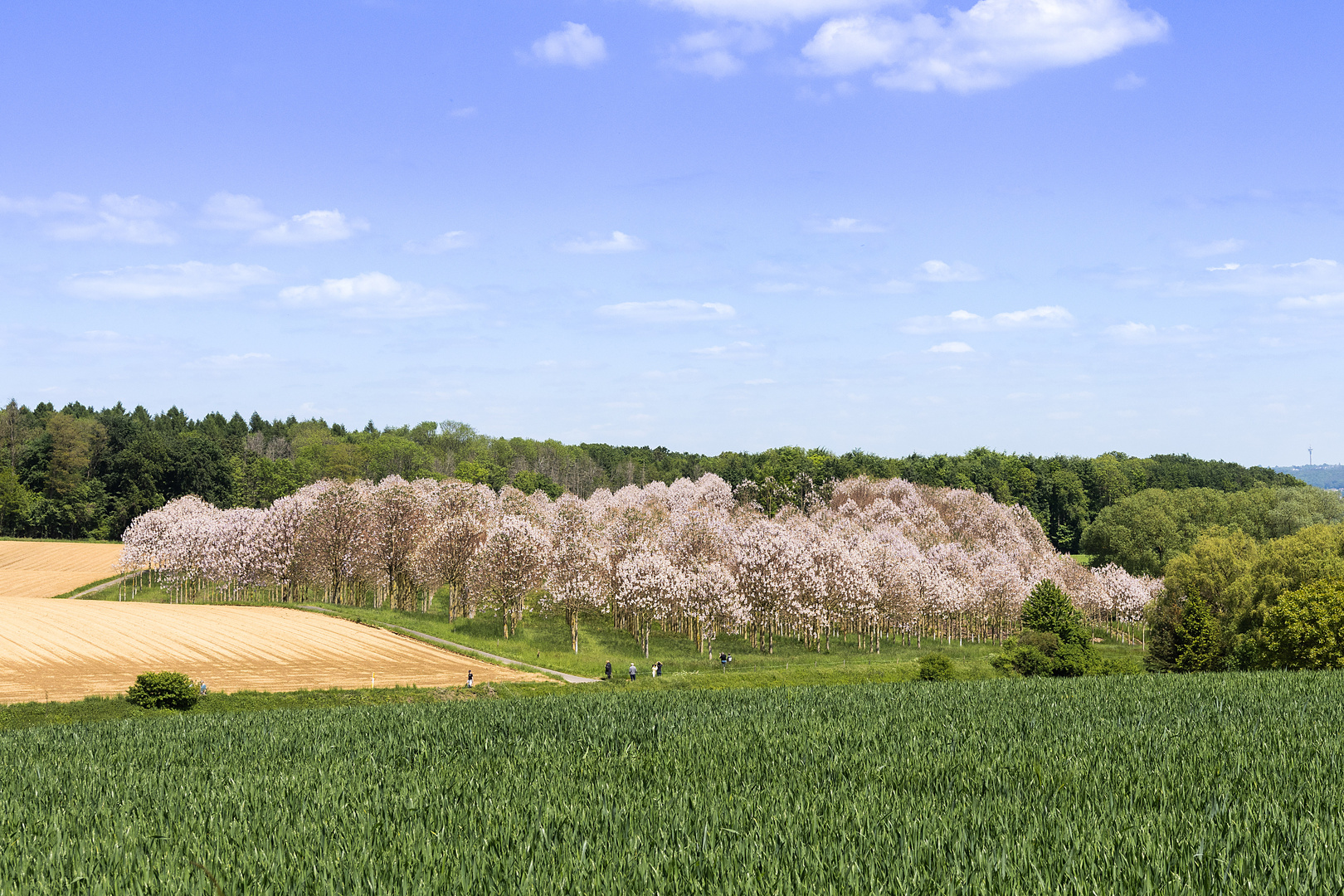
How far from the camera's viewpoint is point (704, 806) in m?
8.56

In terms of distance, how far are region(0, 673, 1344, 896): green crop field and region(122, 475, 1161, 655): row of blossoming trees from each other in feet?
196

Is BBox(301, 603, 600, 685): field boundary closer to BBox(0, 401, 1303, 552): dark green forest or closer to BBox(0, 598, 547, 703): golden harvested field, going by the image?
BBox(0, 598, 547, 703): golden harvested field

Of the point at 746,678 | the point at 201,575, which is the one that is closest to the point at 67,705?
the point at 746,678

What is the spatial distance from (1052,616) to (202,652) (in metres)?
59.7

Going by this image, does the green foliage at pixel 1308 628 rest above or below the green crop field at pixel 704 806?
below

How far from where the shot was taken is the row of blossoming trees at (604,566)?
253ft

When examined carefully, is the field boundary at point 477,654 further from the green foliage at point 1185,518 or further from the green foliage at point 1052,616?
the green foliage at point 1185,518

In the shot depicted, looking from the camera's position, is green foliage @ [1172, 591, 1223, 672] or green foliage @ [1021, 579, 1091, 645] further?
green foliage @ [1021, 579, 1091, 645]

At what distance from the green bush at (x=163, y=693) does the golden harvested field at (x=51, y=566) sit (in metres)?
66.8

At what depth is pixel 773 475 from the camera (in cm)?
14562

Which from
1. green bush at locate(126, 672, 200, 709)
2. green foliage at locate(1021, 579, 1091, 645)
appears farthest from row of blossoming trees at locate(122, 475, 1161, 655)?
green bush at locate(126, 672, 200, 709)

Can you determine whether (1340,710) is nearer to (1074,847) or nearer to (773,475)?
(1074,847)

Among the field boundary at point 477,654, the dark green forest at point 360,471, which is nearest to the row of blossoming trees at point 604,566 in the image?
the field boundary at point 477,654

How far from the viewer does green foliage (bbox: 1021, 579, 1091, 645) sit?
201 feet
